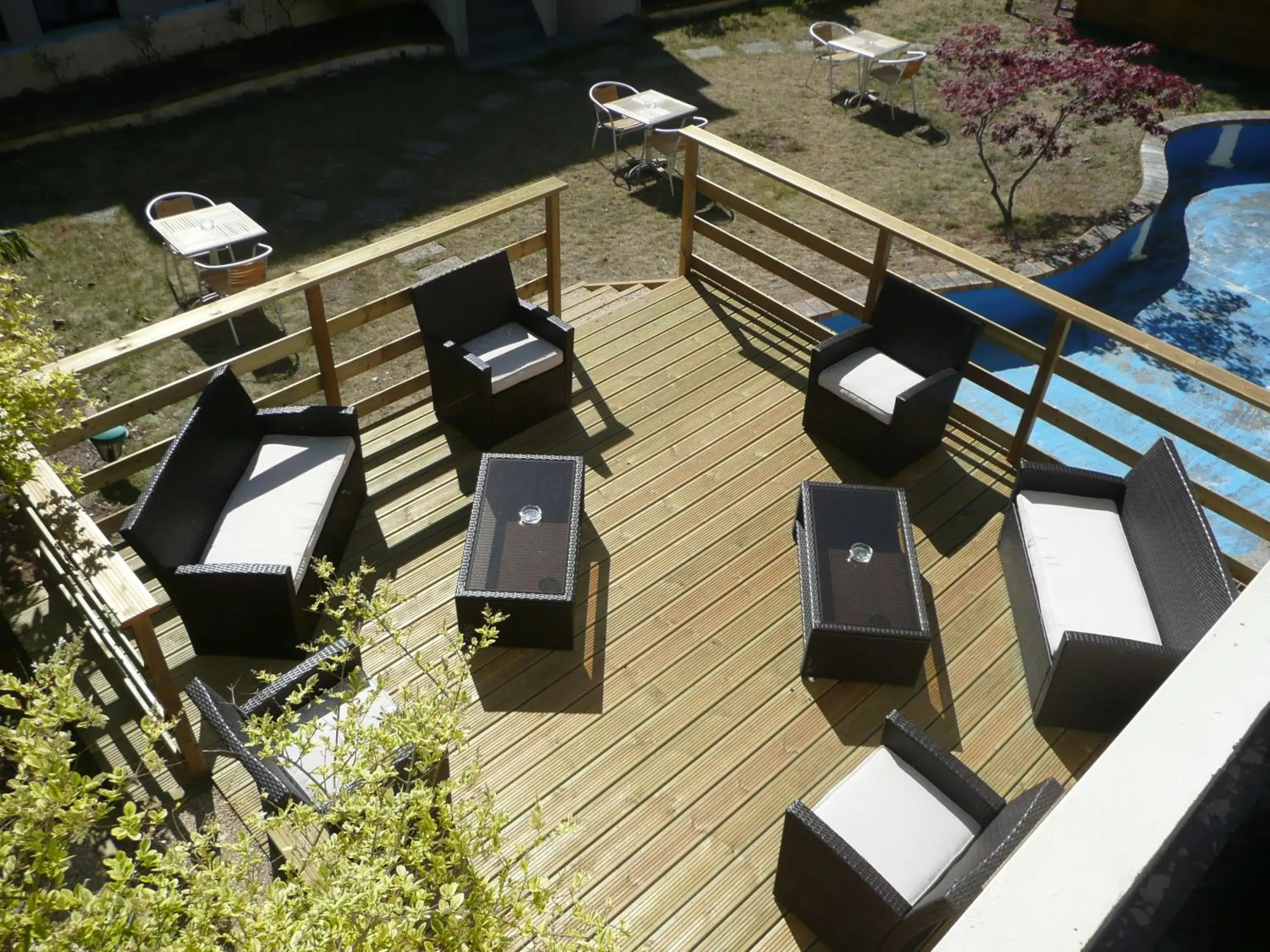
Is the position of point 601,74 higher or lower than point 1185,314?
higher

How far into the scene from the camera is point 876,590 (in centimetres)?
420

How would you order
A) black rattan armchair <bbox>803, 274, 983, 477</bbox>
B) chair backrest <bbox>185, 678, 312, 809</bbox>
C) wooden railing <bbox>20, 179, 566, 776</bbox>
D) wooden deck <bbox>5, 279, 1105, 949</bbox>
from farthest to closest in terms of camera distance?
black rattan armchair <bbox>803, 274, 983, 477</bbox> → wooden deck <bbox>5, 279, 1105, 949</bbox> → wooden railing <bbox>20, 179, 566, 776</bbox> → chair backrest <bbox>185, 678, 312, 809</bbox>

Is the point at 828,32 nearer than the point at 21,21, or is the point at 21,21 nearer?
the point at 21,21

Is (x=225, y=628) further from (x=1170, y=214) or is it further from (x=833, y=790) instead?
(x=1170, y=214)

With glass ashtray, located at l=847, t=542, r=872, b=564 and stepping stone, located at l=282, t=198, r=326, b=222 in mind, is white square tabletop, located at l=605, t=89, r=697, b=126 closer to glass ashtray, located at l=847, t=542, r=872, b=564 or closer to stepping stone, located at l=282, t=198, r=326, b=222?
stepping stone, located at l=282, t=198, r=326, b=222

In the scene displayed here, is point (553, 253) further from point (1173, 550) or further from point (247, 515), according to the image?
point (1173, 550)

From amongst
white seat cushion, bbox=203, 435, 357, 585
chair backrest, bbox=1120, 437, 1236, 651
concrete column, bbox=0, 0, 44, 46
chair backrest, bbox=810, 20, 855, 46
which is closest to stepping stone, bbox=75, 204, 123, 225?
concrete column, bbox=0, 0, 44, 46

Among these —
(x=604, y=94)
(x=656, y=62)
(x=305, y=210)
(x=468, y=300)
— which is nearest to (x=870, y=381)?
(x=468, y=300)

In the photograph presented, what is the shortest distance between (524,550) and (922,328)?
98.9 inches

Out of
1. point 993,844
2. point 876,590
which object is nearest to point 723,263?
point 876,590

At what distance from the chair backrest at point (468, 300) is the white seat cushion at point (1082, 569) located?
9.72 ft

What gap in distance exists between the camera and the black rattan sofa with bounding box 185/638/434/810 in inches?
125

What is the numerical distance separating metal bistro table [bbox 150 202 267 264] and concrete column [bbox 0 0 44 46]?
179 inches

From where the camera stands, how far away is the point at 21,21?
10.5 metres
